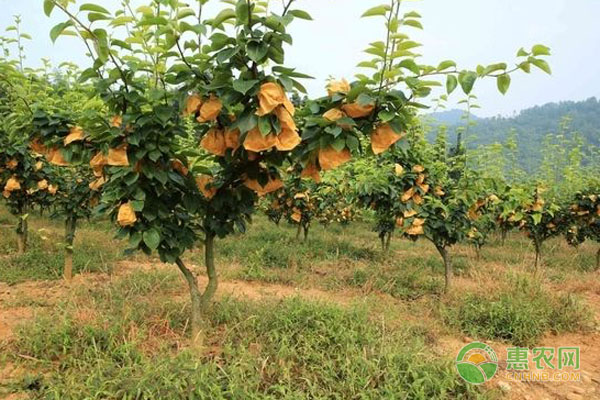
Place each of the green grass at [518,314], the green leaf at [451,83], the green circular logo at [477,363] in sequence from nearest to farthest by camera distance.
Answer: the green leaf at [451,83], the green circular logo at [477,363], the green grass at [518,314]

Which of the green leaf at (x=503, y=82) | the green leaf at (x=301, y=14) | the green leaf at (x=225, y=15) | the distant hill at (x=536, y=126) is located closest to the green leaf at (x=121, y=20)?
the green leaf at (x=225, y=15)

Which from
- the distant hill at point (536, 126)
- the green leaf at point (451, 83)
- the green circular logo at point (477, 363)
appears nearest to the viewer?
the green leaf at point (451, 83)

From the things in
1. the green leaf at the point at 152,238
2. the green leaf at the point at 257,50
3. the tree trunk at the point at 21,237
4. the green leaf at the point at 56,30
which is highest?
the green leaf at the point at 56,30

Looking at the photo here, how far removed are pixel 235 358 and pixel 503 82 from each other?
194 centimetres

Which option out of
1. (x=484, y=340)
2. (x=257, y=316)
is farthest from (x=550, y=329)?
(x=257, y=316)

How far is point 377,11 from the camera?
4.91 ft

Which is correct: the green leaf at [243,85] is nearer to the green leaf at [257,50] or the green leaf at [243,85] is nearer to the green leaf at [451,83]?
the green leaf at [257,50]

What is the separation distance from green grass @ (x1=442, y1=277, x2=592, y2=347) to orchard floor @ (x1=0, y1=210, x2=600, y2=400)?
0.04 ft

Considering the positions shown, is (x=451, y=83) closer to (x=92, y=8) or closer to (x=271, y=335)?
(x=92, y=8)

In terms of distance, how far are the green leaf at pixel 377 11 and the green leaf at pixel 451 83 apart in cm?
34

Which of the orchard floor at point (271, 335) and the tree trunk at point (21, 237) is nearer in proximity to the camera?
the orchard floor at point (271, 335)

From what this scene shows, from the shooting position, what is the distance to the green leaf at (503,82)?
1.47 m

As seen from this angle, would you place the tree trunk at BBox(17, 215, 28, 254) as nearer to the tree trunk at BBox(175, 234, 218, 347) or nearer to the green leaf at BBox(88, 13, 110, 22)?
the tree trunk at BBox(175, 234, 218, 347)

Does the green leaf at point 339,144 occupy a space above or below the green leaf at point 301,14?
below
